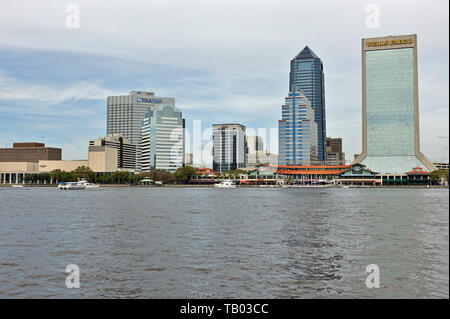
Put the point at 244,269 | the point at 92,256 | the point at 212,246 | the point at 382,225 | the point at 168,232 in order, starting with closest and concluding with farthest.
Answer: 1. the point at 244,269
2. the point at 92,256
3. the point at 212,246
4. the point at 168,232
5. the point at 382,225

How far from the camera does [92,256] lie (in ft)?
89.0

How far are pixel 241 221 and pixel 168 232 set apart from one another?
12039 mm

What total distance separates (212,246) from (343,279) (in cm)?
1174

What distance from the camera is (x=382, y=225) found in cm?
4319

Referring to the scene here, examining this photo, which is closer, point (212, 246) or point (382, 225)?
point (212, 246)

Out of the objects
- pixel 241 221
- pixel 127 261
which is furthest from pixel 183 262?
pixel 241 221
